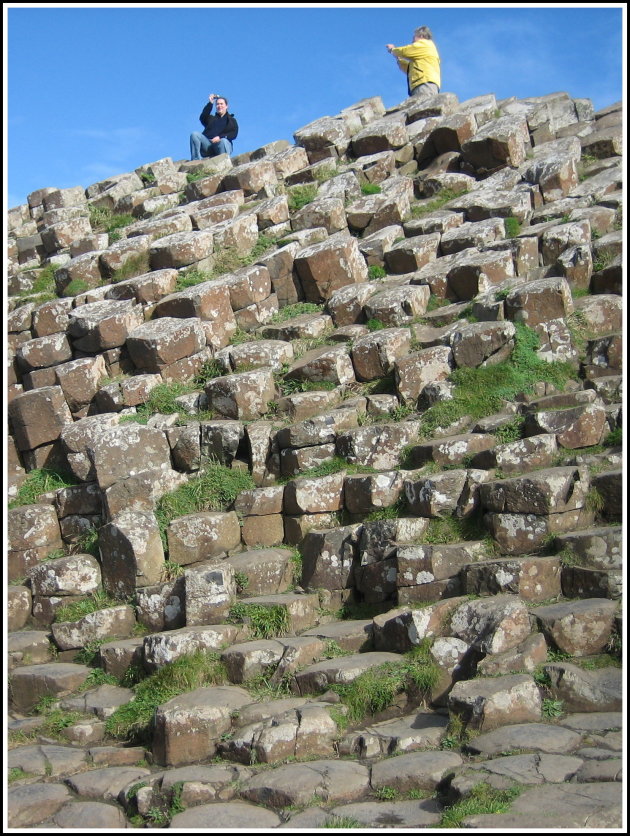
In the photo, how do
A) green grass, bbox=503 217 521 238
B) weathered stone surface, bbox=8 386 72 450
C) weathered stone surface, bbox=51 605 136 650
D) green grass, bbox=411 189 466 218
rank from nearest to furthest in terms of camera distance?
weathered stone surface, bbox=51 605 136 650 → weathered stone surface, bbox=8 386 72 450 → green grass, bbox=503 217 521 238 → green grass, bbox=411 189 466 218

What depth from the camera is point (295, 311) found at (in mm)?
15164

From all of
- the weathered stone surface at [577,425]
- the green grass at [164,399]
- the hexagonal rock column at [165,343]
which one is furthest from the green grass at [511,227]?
the green grass at [164,399]

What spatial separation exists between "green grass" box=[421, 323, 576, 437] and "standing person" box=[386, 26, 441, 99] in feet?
41.5

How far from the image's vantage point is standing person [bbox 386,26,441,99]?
22.7m

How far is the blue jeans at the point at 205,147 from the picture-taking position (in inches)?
934

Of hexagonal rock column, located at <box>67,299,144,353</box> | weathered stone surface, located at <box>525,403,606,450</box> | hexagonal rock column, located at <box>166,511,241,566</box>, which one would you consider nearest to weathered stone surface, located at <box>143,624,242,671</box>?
hexagonal rock column, located at <box>166,511,241,566</box>

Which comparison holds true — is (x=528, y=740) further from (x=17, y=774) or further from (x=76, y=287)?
(x=76, y=287)

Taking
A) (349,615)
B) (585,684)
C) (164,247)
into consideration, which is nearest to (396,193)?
(164,247)

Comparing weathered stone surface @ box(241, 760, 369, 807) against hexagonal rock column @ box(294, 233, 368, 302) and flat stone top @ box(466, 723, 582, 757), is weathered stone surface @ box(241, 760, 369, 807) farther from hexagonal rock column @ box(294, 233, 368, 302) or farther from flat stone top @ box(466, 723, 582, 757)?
hexagonal rock column @ box(294, 233, 368, 302)

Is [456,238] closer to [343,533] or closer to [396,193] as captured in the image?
[396,193]

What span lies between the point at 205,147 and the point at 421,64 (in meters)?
5.92

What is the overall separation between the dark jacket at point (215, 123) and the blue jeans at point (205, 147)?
14cm

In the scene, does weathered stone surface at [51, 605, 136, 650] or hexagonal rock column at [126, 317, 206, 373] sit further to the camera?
hexagonal rock column at [126, 317, 206, 373]

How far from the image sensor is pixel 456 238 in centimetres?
1542
